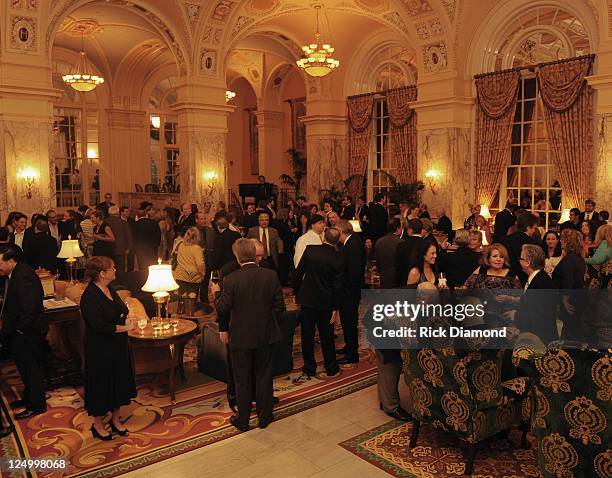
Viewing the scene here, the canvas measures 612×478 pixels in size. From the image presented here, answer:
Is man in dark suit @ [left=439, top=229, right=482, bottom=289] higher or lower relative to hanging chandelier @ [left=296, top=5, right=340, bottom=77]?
lower

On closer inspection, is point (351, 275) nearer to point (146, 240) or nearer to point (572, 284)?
point (572, 284)

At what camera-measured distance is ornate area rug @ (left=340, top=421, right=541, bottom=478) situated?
4180mm

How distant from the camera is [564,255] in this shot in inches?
233

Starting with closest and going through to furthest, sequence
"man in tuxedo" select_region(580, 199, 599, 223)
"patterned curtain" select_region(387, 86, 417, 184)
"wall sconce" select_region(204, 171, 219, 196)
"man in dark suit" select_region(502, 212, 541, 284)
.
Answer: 1. "man in dark suit" select_region(502, 212, 541, 284)
2. "man in tuxedo" select_region(580, 199, 599, 223)
3. "wall sconce" select_region(204, 171, 219, 196)
4. "patterned curtain" select_region(387, 86, 417, 184)

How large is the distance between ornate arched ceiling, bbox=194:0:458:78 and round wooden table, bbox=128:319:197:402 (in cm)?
977

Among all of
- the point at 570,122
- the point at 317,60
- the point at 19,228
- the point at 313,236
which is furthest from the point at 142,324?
the point at 570,122

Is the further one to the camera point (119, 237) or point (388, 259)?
point (119, 237)

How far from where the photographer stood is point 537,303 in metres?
4.82

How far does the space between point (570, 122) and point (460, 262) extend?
7158 mm

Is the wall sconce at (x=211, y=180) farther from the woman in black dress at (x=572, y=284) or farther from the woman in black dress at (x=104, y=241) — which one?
the woman in black dress at (x=572, y=284)

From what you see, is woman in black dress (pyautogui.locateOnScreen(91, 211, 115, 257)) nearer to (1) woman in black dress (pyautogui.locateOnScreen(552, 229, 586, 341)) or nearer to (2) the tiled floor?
(2) the tiled floor

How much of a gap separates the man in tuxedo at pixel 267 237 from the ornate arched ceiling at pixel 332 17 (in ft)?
22.1

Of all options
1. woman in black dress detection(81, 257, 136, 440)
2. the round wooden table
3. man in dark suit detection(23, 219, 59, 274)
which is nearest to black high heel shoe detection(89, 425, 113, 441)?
woman in black dress detection(81, 257, 136, 440)

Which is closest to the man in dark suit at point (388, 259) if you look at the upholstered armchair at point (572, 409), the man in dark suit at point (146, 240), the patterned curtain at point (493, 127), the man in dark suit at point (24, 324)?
the upholstered armchair at point (572, 409)
